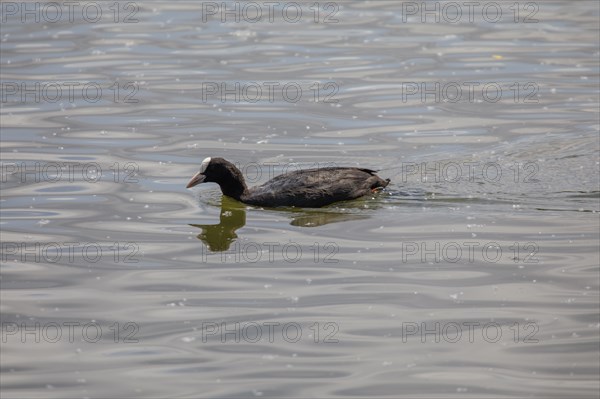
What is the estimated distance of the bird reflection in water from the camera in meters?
14.9

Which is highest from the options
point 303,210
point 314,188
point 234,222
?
point 314,188

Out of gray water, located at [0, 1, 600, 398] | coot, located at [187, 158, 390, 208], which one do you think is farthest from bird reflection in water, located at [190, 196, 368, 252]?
coot, located at [187, 158, 390, 208]

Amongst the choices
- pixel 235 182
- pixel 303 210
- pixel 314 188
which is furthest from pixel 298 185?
pixel 235 182

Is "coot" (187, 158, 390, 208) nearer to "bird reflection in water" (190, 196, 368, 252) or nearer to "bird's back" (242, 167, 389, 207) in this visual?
"bird's back" (242, 167, 389, 207)

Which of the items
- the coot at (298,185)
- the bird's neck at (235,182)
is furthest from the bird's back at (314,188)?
the bird's neck at (235,182)

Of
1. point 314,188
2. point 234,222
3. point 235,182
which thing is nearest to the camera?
point 314,188

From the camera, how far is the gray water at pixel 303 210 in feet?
36.5

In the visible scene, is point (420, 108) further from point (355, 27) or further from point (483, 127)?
point (355, 27)

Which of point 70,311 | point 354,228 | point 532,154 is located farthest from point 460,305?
point 532,154

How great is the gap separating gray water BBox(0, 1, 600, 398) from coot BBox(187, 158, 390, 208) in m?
0.21

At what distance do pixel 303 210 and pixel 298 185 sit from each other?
1.18 ft

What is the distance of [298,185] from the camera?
1562cm

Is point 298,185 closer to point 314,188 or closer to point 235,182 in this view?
point 314,188

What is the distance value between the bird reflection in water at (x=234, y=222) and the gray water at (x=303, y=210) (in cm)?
5
